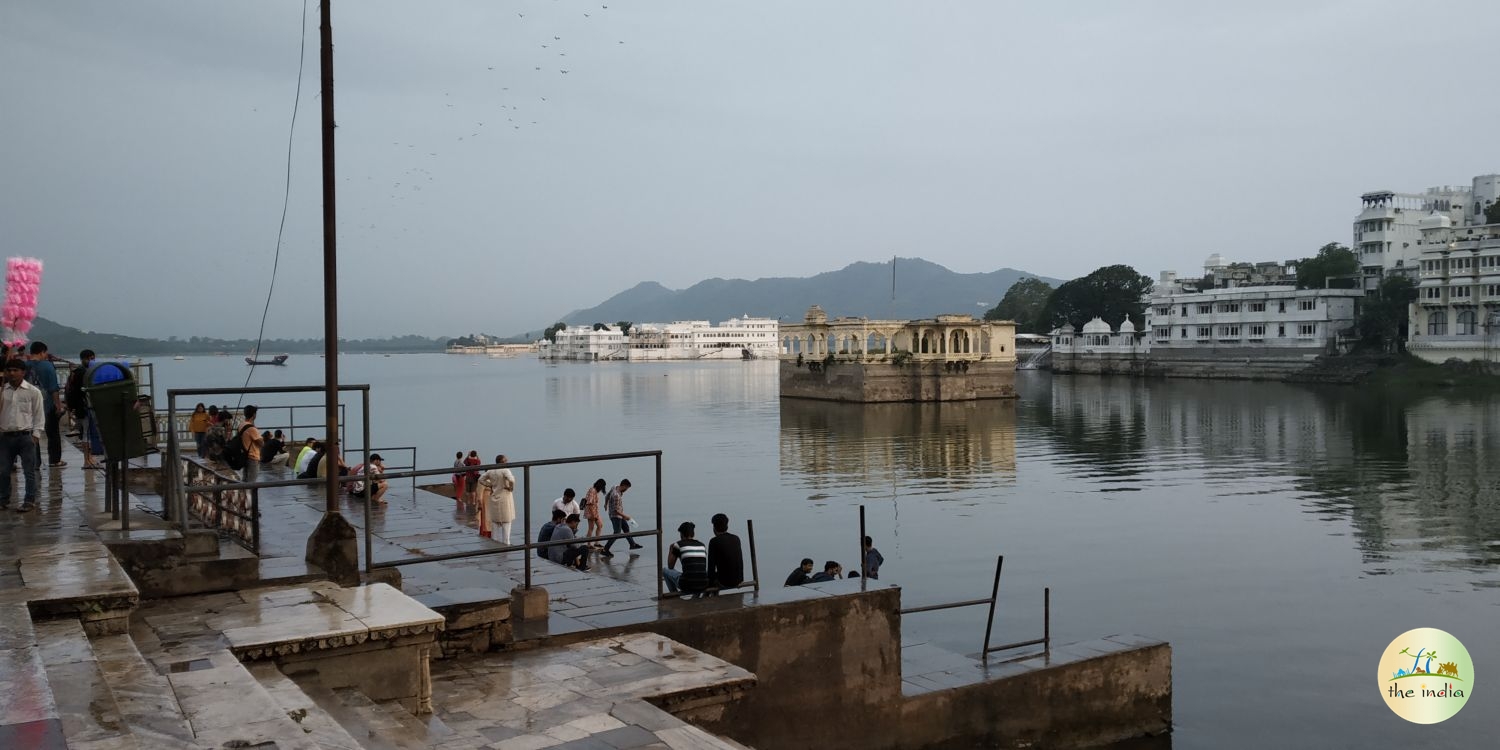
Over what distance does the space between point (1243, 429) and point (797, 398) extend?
3458 centimetres

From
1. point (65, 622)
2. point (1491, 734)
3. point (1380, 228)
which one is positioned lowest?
point (1491, 734)

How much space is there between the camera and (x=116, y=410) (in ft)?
25.5

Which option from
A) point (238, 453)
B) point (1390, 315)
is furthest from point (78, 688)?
point (1390, 315)

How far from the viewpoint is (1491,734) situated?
487 inches

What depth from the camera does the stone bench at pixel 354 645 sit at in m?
5.81

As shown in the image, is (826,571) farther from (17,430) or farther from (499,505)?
(17,430)

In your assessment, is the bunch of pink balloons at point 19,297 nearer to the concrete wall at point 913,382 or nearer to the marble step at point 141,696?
the marble step at point 141,696

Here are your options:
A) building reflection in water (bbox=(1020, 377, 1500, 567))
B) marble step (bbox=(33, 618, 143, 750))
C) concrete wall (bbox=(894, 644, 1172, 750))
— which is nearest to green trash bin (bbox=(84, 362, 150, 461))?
marble step (bbox=(33, 618, 143, 750))

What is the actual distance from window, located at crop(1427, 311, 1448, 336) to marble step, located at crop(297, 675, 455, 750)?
89.9 m

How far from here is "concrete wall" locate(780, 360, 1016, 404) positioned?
72.3 metres

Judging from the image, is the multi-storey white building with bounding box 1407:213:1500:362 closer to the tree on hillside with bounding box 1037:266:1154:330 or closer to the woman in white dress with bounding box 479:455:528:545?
the tree on hillside with bounding box 1037:266:1154:330

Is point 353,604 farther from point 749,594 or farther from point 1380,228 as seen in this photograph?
point 1380,228

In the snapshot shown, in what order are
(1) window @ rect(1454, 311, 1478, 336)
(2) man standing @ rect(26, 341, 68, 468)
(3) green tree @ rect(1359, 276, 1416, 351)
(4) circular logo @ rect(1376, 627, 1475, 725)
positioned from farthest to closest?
(3) green tree @ rect(1359, 276, 1416, 351) → (1) window @ rect(1454, 311, 1478, 336) → (4) circular logo @ rect(1376, 627, 1475, 725) → (2) man standing @ rect(26, 341, 68, 468)

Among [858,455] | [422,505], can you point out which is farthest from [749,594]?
[858,455]
